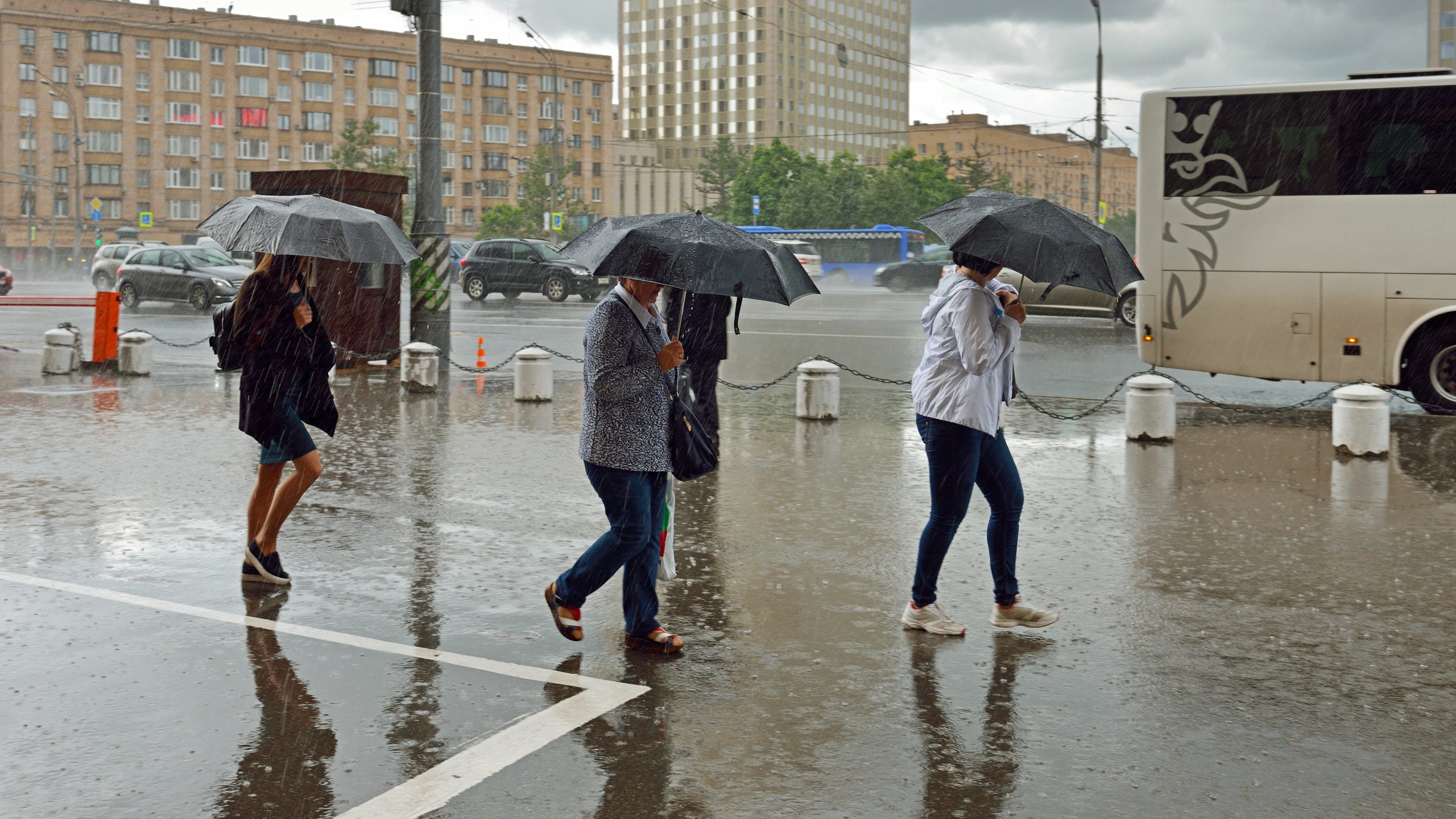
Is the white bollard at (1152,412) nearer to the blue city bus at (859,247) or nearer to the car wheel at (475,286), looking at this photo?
the car wheel at (475,286)

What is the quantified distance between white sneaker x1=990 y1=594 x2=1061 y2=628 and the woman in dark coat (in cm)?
328

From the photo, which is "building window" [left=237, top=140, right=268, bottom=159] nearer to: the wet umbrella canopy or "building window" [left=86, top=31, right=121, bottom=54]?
"building window" [left=86, top=31, right=121, bottom=54]

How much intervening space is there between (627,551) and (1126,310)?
23.0m

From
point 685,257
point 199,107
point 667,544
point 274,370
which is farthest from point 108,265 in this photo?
point 199,107

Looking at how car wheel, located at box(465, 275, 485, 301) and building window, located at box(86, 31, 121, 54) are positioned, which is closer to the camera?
car wheel, located at box(465, 275, 485, 301)

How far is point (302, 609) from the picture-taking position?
6.17 m

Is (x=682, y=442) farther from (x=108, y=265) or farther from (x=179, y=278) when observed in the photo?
(x=108, y=265)

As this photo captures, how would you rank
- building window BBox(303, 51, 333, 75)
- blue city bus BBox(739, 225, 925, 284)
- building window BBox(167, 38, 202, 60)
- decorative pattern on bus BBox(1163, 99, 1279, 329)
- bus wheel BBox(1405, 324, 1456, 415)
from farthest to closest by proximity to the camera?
building window BBox(303, 51, 333, 75), building window BBox(167, 38, 202, 60), blue city bus BBox(739, 225, 925, 284), decorative pattern on bus BBox(1163, 99, 1279, 329), bus wheel BBox(1405, 324, 1456, 415)

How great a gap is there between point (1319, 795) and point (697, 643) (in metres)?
2.53

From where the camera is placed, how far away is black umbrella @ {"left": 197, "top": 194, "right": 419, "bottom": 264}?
6266 mm

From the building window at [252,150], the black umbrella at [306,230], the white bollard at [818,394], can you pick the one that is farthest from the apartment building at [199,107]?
the black umbrella at [306,230]

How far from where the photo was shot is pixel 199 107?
103312mm

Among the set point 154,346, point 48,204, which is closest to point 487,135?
point 48,204

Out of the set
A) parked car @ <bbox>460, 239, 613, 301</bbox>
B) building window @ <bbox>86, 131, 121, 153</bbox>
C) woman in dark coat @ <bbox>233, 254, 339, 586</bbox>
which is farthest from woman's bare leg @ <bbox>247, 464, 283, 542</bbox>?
building window @ <bbox>86, 131, 121, 153</bbox>
